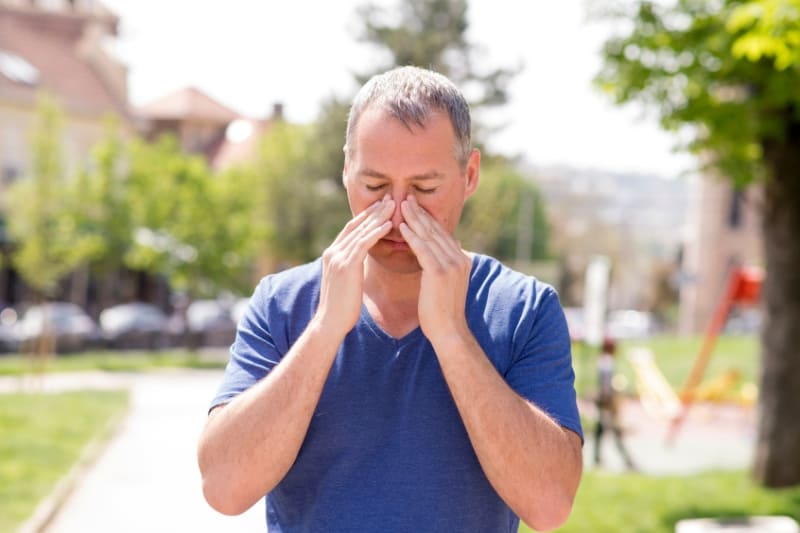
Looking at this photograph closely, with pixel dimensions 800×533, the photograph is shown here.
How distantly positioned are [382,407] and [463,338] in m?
0.21

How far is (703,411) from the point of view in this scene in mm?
22500

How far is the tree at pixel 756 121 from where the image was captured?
9.74 metres

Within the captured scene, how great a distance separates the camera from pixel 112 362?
98.1 ft

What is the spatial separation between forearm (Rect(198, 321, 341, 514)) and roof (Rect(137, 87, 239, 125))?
54851mm

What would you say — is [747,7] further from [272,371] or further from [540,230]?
[540,230]

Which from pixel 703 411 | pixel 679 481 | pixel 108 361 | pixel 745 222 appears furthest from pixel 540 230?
pixel 679 481

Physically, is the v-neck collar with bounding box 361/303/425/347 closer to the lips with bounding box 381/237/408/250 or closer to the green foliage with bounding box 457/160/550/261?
the lips with bounding box 381/237/408/250

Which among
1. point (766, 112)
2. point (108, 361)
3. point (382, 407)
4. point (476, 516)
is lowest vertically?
point (108, 361)

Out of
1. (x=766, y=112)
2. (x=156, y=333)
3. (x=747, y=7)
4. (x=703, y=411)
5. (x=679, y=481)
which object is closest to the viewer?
(x=747, y=7)

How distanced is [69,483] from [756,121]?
670 centimetres

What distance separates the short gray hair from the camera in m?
2.22

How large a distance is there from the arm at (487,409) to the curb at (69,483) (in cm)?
714

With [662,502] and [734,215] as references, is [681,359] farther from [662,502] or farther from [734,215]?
[662,502]

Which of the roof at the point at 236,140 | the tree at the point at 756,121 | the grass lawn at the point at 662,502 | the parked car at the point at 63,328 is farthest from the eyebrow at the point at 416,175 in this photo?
the roof at the point at 236,140
